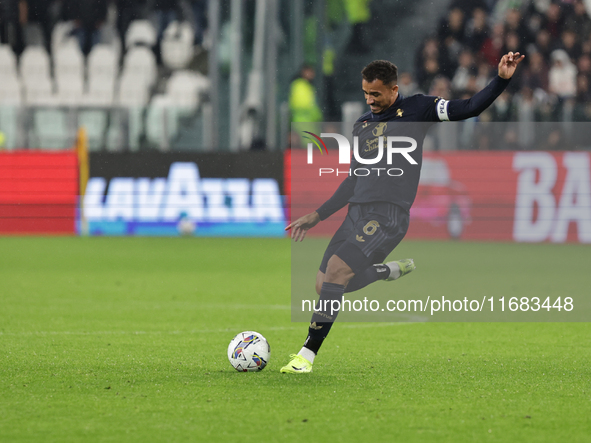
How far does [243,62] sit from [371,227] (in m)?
13.3

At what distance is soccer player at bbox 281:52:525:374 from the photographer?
5418mm

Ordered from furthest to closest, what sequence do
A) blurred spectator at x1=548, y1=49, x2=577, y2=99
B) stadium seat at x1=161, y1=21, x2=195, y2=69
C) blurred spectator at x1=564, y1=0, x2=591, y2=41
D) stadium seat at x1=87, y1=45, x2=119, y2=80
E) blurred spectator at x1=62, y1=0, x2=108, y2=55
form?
blurred spectator at x1=62, y1=0, x2=108, y2=55, stadium seat at x1=161, y1=21, x2=195, y2=69, stadium seat at x1=87, y1=45, x2=119, y2=80, blurred spectator at x1=564, y1=0, x2=591, y2=41, blurred spectator at x1=548, y1=49, x2=577, y2=99

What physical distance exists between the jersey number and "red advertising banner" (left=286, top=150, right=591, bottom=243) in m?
9.24

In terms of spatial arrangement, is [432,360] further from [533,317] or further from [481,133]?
[481,133]

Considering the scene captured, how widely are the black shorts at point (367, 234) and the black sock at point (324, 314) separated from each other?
0.17m

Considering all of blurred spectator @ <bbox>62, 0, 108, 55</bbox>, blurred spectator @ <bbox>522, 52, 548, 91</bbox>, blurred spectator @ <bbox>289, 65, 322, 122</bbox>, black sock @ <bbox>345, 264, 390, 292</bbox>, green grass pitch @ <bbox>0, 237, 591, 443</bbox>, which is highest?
blurred spectator @ <bbox>62, 0, 108, 55</bbox>

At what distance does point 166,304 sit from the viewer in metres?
8.95

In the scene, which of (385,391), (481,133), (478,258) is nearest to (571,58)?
(481,133)

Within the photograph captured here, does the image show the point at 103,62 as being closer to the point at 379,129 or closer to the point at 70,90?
the point at 70,90

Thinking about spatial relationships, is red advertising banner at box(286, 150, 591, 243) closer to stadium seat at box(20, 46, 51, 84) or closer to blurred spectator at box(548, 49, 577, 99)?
blurred spectator at box(548, 49, 577, 99)

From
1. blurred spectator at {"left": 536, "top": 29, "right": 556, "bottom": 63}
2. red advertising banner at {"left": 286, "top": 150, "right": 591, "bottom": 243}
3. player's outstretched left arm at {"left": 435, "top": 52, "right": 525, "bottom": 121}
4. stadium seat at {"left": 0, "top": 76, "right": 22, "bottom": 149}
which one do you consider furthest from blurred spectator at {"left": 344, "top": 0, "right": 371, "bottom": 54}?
player's outstretched left arm at {"left": 435, "top": 52, "right": 525, "bottom": 121}

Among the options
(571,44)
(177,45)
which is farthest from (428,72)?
(177,45)

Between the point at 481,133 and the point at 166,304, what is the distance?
8.28 meters

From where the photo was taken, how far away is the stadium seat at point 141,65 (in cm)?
1941
